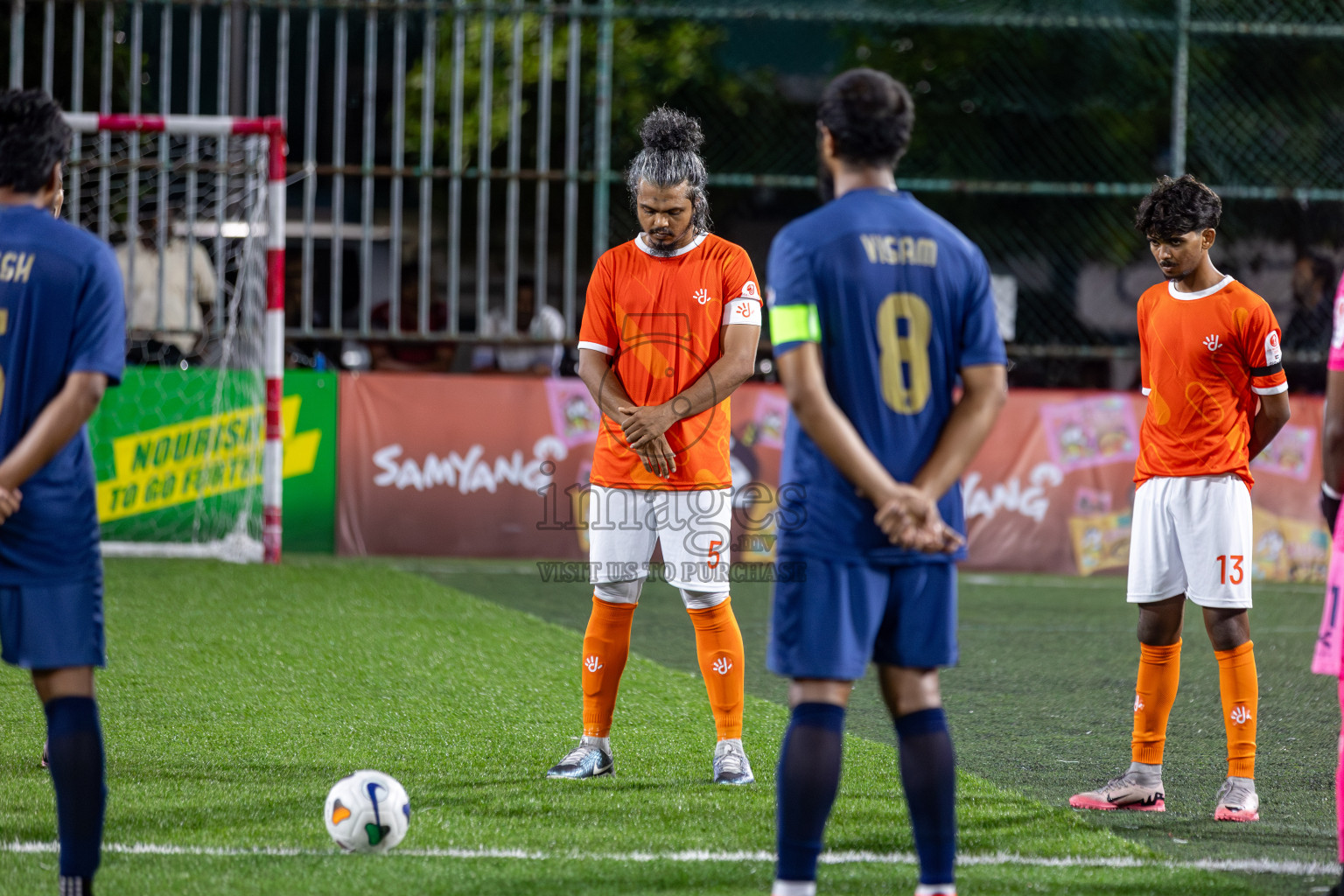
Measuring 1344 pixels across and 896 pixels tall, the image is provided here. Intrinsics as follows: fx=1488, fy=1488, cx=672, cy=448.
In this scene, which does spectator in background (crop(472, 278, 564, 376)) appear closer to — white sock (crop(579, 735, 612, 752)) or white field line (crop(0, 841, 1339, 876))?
white sock (crop(579, 735, 612, 752))

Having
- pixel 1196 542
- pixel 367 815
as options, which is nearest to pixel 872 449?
pixel 367 815

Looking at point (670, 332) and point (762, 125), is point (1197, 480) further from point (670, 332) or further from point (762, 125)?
point (762, 125)

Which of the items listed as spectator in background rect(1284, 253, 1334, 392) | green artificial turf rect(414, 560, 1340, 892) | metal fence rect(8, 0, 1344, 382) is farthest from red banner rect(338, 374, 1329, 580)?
spectator in background rect(1284, 253, 1334, 392)

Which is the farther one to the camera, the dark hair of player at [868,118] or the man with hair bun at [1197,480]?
the man with hair bun at [1197,480]

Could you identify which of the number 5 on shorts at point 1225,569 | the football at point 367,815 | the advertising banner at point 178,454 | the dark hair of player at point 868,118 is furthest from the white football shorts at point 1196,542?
the advertising banner at point 178,454

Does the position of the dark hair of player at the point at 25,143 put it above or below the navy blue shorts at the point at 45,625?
above

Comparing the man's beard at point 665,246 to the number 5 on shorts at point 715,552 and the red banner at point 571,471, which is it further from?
the red banner at point 571,471

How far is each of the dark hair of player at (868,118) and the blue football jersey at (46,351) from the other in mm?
1556

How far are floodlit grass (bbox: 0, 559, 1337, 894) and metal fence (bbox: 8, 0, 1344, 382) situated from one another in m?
5.27

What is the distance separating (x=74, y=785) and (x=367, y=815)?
0.86 meters

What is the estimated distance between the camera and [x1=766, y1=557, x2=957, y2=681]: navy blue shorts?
10.1 ft

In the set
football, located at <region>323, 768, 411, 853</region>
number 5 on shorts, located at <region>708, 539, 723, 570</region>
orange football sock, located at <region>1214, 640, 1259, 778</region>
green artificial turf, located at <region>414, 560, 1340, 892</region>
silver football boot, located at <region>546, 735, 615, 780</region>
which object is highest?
number 5 on shorts, located at <region>708, 539, 723, 570</region>

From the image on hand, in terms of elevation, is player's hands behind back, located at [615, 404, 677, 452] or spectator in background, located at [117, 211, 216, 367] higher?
spectator in background, located at [117, 211, 216, 367]

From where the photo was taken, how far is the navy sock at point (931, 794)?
3.09m
